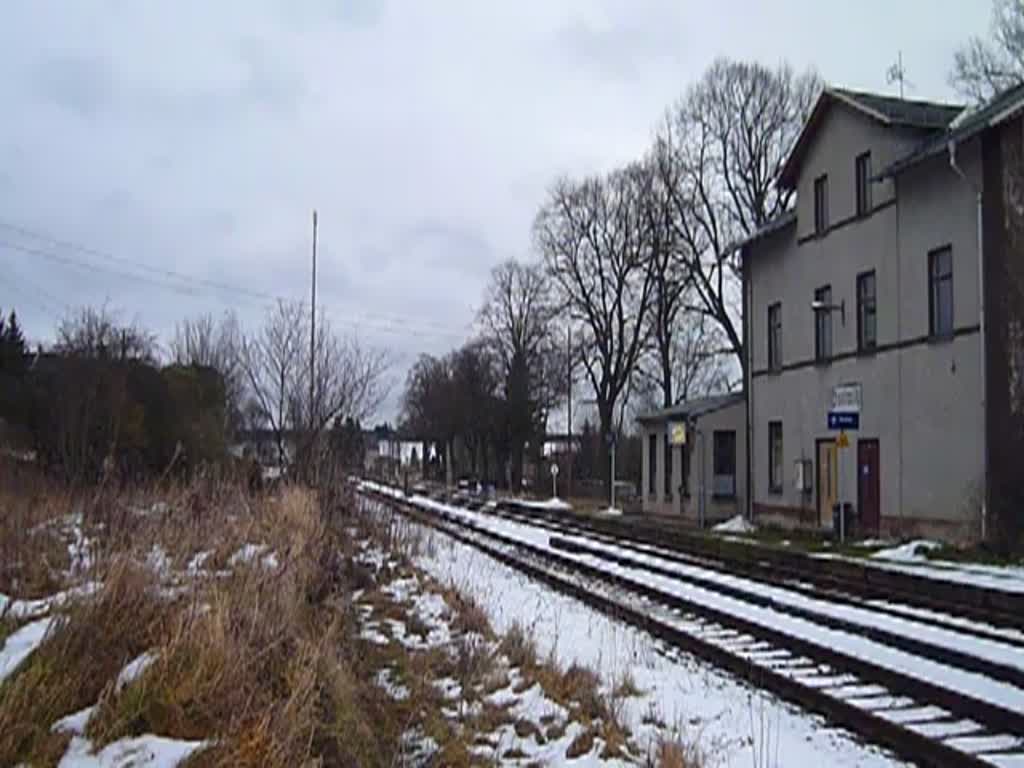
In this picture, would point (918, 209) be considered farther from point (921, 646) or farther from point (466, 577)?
point (921, 646)

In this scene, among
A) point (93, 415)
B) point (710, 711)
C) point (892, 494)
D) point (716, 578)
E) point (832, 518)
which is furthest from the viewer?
point (832, 518)

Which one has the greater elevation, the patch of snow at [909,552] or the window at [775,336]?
the window at [775,336]

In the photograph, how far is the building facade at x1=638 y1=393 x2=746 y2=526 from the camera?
123 ft

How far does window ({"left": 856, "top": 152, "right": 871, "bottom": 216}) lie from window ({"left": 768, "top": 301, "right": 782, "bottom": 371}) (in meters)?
5.76

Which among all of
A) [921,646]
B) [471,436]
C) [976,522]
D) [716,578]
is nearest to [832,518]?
[976,522]

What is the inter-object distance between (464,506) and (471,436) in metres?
28.6

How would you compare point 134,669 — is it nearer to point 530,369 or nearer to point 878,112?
point 878,112

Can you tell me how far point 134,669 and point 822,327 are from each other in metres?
27.2

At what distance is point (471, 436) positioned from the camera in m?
74.2

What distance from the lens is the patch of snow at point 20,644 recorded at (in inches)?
208

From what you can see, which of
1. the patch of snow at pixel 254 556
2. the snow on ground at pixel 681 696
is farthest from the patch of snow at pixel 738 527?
the patch of snow at pixel 254 556

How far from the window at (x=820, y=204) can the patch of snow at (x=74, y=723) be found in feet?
90.7

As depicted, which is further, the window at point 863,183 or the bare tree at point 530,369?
the bare tree at point 530,369

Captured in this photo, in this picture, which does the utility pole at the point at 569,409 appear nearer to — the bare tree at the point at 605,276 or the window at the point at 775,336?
the bare tree at the point at 605,276
